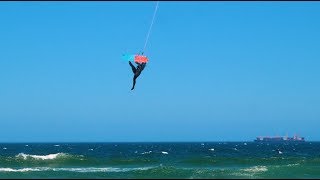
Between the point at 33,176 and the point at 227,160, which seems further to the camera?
the point at 227,160

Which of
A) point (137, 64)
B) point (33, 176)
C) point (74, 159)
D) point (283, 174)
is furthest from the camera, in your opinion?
point (74, 159)

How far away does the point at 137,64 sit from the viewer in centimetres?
1884

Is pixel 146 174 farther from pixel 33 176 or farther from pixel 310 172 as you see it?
pixel 310 172

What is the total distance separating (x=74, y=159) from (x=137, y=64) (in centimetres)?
2873

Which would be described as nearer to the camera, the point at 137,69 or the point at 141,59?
the point at 141,59

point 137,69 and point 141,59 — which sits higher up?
point 141,59

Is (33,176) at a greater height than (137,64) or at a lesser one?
lesser

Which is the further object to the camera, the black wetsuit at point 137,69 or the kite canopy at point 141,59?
the black wetsuit at point 137,69

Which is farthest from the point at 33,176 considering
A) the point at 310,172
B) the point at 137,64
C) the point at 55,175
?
the point at 310,172

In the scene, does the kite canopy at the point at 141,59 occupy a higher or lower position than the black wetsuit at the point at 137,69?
higher

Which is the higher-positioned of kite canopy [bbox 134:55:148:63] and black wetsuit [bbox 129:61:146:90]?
kite canopy [bbox 134:55:148:63]

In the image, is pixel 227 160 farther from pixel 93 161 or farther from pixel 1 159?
pixel 1 159

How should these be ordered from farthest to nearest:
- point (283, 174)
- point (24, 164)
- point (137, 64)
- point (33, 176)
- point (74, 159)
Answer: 1. point (74, 159)
2. point (24, 164)
3. point (283, 174)
4. point (33, 176)
5. point (137, 64)

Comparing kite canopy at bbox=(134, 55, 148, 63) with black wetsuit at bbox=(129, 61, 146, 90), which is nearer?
kite canopy at bbox=(134, 55, 148, 63)
